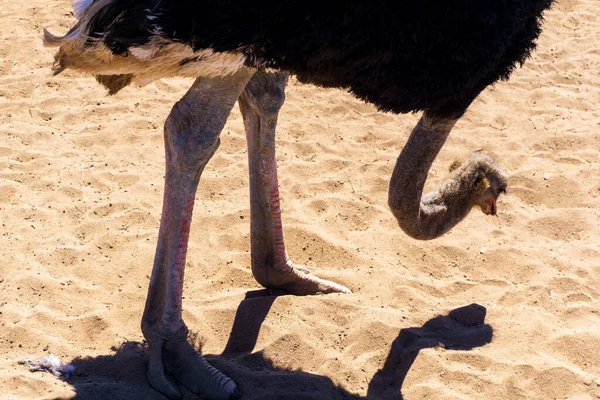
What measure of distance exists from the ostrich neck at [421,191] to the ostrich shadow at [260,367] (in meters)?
0.56

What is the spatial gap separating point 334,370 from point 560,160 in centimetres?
285

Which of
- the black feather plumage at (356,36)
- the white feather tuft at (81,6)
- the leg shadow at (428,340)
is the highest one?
the white feather tuft at (81,6)

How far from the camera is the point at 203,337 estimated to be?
12.8 feet

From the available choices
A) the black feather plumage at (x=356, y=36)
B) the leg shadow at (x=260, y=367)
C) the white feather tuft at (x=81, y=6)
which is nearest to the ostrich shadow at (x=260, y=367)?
the leg shadow at (x=260, y=367)

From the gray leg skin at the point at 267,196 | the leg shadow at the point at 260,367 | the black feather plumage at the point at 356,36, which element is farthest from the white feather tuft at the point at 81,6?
the leg shadow at the point at 260,367

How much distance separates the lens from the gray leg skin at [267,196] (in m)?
Result: 3.84

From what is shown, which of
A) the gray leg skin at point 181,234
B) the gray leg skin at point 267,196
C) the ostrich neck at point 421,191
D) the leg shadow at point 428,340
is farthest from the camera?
the gray leg skin at point 267,196

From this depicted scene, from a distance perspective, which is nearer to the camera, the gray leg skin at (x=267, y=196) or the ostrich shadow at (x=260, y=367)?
the ostrich shadow at (x=260, y=367)

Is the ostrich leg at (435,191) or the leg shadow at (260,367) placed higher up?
the ostrich leg at (435,191)

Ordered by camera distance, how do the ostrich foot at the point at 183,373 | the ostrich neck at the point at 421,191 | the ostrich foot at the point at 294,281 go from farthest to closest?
the ostrich foot at the point at 294,281 → the ostrich neck at the point at 421,191 → the ostrich foot at the point at 183,373

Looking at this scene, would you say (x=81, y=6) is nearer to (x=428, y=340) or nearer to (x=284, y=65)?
(x=284, y=65)

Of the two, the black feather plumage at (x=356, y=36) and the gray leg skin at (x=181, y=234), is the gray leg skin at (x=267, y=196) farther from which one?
the black feather plumage at (x=356, y=36)

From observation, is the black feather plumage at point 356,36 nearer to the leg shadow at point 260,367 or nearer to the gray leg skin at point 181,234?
the gray leg skin at point 181,234

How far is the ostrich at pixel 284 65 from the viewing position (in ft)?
9.14
